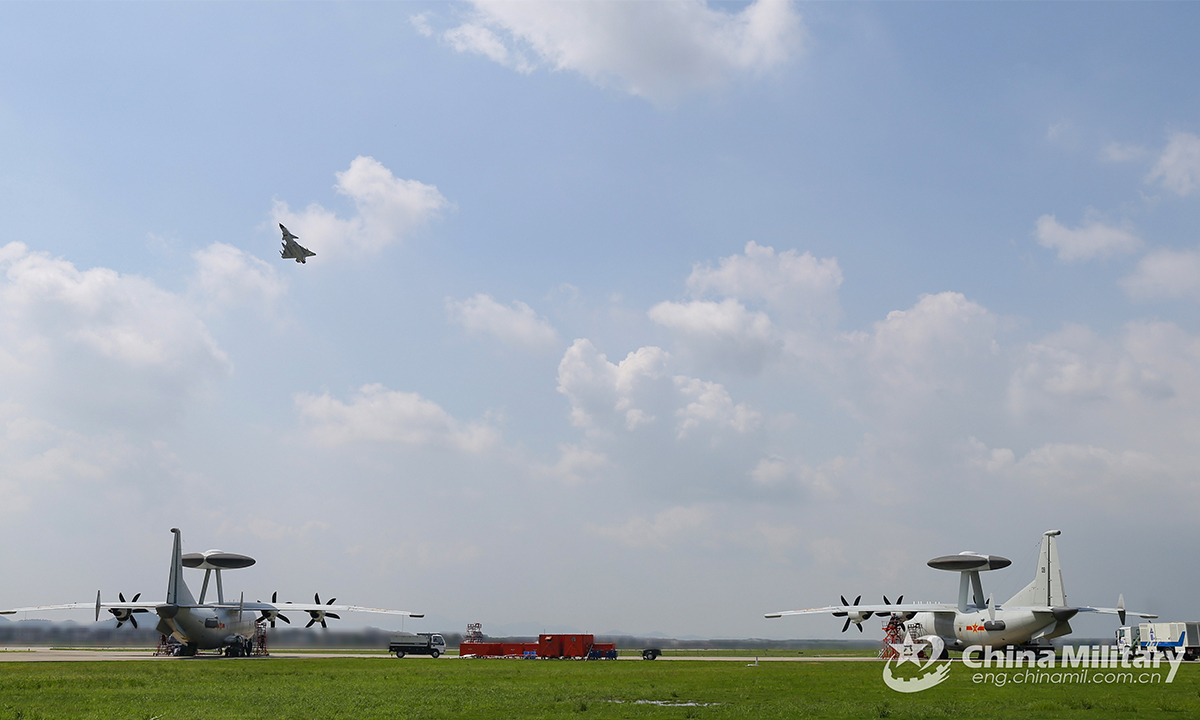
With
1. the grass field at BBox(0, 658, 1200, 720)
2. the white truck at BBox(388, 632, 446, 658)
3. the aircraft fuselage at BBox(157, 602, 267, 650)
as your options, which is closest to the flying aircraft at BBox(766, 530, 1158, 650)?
the grass field at BBox(0, 658, 1200, 720)

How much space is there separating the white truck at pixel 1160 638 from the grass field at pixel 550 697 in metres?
31.2

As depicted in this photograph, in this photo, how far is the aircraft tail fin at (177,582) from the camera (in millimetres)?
68875

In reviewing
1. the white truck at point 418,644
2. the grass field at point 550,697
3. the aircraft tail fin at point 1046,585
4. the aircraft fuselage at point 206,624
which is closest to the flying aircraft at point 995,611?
the aircraft tail fin at point 1046,585

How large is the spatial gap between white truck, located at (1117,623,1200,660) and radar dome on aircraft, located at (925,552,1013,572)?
36.4ft

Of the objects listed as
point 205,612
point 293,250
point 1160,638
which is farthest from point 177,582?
point 1160,638

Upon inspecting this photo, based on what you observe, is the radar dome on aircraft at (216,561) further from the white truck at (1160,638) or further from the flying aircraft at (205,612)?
the white truck at (1160,638)

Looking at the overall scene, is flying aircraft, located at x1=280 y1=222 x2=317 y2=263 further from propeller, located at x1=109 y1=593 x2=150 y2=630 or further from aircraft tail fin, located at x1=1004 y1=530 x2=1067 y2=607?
aircraft tail fin, located at x1=1004 y1=530 x2=1067 y2=607

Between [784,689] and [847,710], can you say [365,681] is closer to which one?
[784,689]

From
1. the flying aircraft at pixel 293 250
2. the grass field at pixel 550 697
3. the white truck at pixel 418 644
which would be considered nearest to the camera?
the grass field at pixel 550 697

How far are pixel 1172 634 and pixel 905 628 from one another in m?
22.1

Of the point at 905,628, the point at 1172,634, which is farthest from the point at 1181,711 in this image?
the point at 1172,634

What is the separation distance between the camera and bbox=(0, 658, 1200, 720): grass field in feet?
81.5

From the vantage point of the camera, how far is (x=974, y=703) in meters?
28.1

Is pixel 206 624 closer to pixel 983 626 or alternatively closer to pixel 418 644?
pixel 418 644
